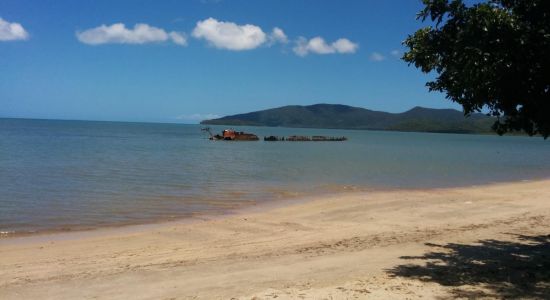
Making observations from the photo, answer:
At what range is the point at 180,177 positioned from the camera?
28453 millimetres

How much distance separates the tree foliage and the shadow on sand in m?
2.35

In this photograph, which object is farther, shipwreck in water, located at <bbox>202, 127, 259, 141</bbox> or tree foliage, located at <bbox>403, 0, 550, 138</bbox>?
shipwreck in water, located at <bbox>202, 127, 259, 141</bbox>

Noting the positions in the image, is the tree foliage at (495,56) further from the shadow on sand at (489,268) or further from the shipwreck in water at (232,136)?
the shipwreck in water at (232,136)

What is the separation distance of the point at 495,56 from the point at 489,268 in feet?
12.9

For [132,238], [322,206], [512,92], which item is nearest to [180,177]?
[322,206]

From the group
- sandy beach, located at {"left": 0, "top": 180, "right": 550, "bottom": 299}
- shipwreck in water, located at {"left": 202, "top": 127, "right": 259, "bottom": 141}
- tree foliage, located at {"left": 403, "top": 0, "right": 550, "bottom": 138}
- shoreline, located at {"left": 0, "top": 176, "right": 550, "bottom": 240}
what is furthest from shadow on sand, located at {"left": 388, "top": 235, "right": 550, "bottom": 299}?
shipwreck in water, located at {"left": 202, "top": 127, "right": 259, "bottom": 141}

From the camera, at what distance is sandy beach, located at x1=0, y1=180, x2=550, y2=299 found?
7.36 meters

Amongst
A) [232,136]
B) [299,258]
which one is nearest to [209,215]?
[299,258]

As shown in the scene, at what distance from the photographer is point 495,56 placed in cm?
644

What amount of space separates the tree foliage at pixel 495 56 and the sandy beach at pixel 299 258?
2.69 m

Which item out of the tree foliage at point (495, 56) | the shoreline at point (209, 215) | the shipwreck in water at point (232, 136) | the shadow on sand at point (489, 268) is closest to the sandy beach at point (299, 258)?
the shadow on sand at point (489, 268)

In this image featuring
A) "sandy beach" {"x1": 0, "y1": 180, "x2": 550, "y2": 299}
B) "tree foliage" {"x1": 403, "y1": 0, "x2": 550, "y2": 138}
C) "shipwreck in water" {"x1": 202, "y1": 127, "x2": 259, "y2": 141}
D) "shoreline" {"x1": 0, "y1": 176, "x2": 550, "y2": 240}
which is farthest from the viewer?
"shipwreck in water" {"x1": 202, "y1": 127, "x2": 259, "y2": 141}

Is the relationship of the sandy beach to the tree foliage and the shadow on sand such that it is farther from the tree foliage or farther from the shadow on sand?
the tree foliage

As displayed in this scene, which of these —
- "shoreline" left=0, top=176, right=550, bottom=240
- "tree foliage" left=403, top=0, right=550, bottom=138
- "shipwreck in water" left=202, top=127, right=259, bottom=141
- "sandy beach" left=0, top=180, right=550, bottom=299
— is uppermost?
"tree foliage" left=403, top=0, right=550, bottom=138
